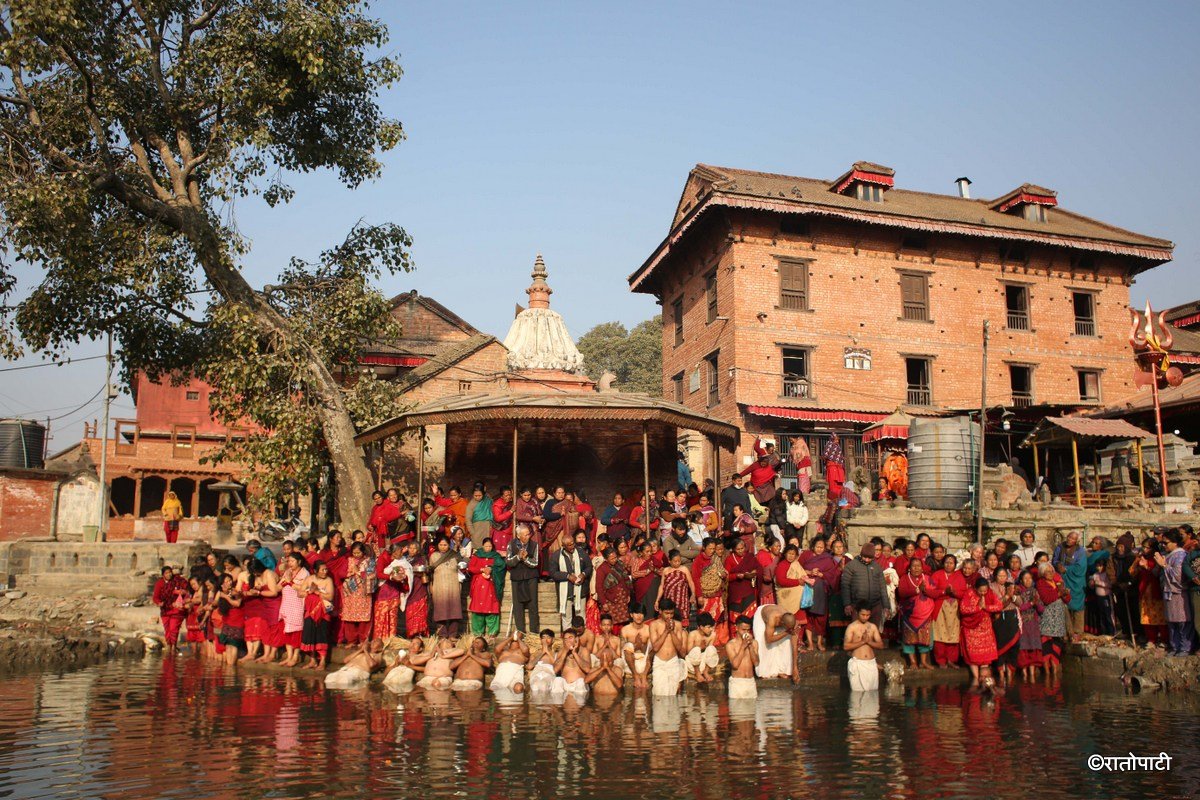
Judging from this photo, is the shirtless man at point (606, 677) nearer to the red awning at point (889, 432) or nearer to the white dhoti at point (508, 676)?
the white dhoti at point (508, 676)

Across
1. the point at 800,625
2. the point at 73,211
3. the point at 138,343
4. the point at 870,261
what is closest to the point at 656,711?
the point at 800,625

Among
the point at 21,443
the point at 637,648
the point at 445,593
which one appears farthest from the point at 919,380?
the point at 21,443

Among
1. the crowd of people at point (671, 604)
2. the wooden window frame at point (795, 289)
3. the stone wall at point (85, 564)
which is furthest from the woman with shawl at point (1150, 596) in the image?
the stone wall at point (85, 564)

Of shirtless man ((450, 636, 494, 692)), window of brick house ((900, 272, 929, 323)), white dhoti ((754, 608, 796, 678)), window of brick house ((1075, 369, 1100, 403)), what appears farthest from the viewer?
window of brick house ((1075, 369, 1100, 403))

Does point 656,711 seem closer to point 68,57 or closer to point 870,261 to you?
point 68,57

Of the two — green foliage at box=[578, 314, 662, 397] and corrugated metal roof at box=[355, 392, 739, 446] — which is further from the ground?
green foliage at box=[578, 314, 662, 397]

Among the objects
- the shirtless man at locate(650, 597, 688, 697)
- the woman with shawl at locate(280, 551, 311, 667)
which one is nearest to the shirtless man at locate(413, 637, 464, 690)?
the woman with shawl at locate(280, 551, 311, 667)

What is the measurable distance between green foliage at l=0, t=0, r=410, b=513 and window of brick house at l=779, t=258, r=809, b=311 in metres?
13.0

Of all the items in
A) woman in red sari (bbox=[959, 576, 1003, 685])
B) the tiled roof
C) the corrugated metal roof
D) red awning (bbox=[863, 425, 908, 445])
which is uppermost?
the tiled roof

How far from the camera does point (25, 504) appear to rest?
23.9 m

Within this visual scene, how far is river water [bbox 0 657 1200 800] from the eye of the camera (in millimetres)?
7375

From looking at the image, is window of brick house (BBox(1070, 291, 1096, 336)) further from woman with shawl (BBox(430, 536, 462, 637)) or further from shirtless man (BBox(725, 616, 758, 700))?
woman with shawl (BBox(430, 536, 462, 637))

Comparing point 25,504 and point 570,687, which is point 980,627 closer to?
point 570,687

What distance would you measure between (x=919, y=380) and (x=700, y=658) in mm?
20008
